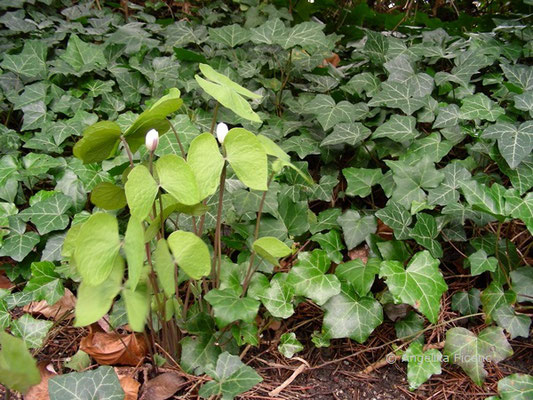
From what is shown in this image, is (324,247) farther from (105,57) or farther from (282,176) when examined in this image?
Result: (105,57)

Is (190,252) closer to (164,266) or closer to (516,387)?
(164,266)

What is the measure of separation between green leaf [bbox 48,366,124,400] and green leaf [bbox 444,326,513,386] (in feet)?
2.89

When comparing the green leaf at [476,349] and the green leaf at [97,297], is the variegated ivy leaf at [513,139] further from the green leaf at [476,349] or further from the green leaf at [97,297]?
the green leaf at [97,297]

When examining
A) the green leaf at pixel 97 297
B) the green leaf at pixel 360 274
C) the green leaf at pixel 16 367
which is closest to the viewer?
the green leaf at pixel 16 367

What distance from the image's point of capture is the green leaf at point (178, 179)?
36.4 inches

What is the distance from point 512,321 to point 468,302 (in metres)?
0.15

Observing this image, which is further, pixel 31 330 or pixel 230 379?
pixel 31 330

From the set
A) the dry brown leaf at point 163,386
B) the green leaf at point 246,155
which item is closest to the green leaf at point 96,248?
the green leaf at point 246,155

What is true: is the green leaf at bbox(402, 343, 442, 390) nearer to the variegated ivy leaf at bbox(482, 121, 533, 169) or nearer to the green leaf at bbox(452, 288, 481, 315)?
the green leaf at bbox(452, 288, 481, 315)

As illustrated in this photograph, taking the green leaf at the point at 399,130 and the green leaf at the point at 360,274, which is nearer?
the green leaf at the point at 360,274

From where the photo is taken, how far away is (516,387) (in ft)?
3.92

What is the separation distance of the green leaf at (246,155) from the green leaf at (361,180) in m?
0.71

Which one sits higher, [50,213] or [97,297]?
[97,297]

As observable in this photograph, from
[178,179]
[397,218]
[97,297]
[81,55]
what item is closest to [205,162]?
[178,179]
